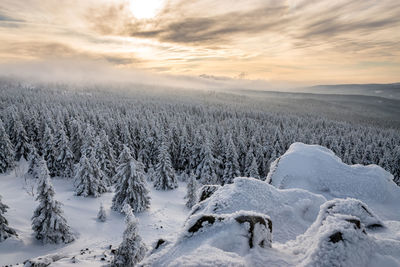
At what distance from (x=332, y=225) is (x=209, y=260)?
303 cm

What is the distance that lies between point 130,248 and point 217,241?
908cm

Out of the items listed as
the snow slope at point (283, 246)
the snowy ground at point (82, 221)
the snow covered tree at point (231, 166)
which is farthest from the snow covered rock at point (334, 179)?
the snow covered tree at point (231, 166)

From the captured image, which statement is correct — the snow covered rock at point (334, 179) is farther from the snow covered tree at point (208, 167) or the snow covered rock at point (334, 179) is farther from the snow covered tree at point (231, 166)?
the snow covered tree at point (231, 166)

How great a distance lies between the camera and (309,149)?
14.0 metres

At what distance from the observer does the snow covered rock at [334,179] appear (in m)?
10.9

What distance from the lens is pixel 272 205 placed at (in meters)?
7.81

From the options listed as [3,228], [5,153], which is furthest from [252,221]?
[5,153]

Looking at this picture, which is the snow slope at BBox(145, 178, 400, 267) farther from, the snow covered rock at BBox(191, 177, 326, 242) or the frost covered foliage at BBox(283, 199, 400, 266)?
the snow covered rock at BBox(191, 177, 326, 242)

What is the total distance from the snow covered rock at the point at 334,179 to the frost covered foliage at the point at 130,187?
1938cm

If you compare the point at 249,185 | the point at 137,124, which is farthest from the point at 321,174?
the point at 137,124

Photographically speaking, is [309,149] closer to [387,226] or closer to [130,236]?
[387,226]

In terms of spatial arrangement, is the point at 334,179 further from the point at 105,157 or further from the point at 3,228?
the point at 105,157

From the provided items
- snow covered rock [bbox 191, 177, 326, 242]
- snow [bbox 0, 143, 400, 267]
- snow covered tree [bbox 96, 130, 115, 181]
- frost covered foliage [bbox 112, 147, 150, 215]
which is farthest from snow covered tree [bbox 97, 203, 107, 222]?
snow covered rock [bbox 191, 177, 326, 242]

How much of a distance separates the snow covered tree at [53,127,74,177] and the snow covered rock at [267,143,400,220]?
129 ft
